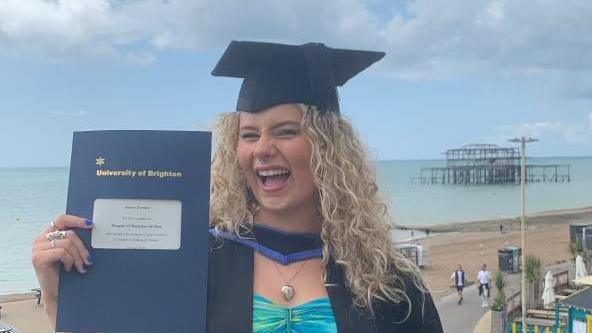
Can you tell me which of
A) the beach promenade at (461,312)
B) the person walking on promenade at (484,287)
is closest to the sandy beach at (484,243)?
the beach promenade at (461,312)

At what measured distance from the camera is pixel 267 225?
223 centimetres

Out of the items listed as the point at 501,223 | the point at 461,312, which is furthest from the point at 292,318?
the point at 501,223

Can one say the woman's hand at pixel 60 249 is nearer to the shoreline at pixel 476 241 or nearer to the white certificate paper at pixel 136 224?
the white certificate paper at pixel 136 224

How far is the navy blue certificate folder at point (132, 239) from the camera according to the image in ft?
5.95

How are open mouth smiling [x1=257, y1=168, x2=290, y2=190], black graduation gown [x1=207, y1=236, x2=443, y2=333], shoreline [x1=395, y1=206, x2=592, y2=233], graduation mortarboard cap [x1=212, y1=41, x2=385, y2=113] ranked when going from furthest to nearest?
shoreline [x1=395, y1=206, x2=592, y2=233] → graduation mortarboard cap [x1=212, y1=41, x2=385, y2=113] → open mouth smiling [x1=257, y1=168, x2=290, y2=190] → black graduation gown [x1=207, y1=236, x2=443, y2=333]

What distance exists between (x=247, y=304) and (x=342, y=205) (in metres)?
0.50

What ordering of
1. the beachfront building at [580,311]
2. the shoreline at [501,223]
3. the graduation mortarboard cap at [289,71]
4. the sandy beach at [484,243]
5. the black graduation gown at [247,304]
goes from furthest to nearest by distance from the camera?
1. the shoreline at [501,223]
2. the sandy beach at [484,243]
3. the beachfront building at [580,311]
4. the graduation mortarboard cap at [289,71]
5. the black graduation gown at [247,304]

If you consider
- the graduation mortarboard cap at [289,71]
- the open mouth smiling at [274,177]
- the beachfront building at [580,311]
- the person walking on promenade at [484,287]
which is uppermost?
the graduation mortarboard cap at [289,71]

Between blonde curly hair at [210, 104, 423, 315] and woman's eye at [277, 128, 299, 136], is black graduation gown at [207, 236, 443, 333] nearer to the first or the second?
blonde curly hair at [210, 104, 423, 315]

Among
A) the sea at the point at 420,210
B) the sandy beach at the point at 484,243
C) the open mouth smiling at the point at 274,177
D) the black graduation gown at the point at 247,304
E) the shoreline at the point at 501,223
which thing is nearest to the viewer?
the black graduation gown at the point at 247,304

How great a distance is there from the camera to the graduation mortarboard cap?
223 cm

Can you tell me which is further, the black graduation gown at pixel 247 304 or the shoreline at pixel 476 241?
the shoreline at pixel 476 241

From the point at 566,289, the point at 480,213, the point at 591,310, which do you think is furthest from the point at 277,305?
the point at 480,213

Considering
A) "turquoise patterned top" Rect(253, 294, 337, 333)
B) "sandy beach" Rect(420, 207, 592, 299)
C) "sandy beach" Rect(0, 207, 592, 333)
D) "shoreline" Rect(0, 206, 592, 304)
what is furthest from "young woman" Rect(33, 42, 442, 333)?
"shoreline" Rect(0, 206, 592, 304)
